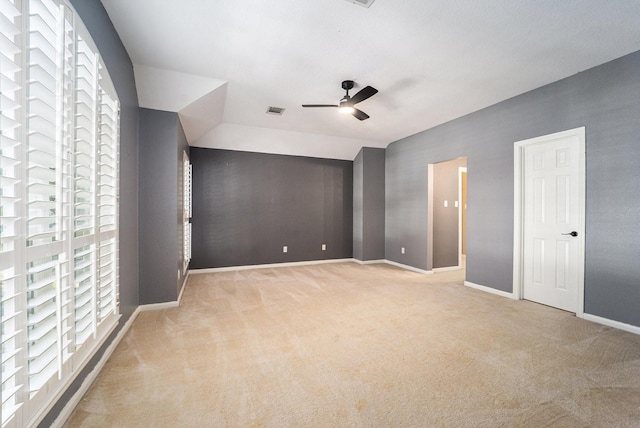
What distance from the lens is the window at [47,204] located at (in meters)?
1.13

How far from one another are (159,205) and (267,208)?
2.58 meters

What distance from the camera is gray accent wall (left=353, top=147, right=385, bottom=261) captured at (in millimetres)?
6207

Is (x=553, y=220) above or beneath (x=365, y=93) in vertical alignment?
beneath

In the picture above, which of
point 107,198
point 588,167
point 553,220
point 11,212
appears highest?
point 588,167

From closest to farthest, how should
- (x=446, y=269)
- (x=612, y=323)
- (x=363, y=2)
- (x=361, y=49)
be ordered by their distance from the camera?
(x=363, y=2), (x=361, y=49), (x=612, y=323), (x=446, y=269)

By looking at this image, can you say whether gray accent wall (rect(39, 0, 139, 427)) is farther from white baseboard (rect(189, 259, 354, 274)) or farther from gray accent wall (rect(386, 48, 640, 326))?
gray accent wall (rect(386, 48, 640, 326))

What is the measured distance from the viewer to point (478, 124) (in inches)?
167

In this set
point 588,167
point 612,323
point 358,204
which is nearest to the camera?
point 612,323

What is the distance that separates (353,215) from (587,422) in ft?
17.1

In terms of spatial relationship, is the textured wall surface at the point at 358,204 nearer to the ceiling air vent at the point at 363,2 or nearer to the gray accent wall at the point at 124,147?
the ceiling air vent at the point at 363,2

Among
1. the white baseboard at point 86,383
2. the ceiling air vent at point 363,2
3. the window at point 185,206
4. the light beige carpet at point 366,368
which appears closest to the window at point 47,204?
the white baseboard at point 86,383

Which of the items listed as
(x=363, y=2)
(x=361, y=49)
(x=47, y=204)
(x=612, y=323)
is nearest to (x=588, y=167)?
(x=612, y=323)

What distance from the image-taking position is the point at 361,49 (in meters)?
2.70

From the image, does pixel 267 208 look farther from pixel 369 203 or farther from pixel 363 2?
pixel 363 2
